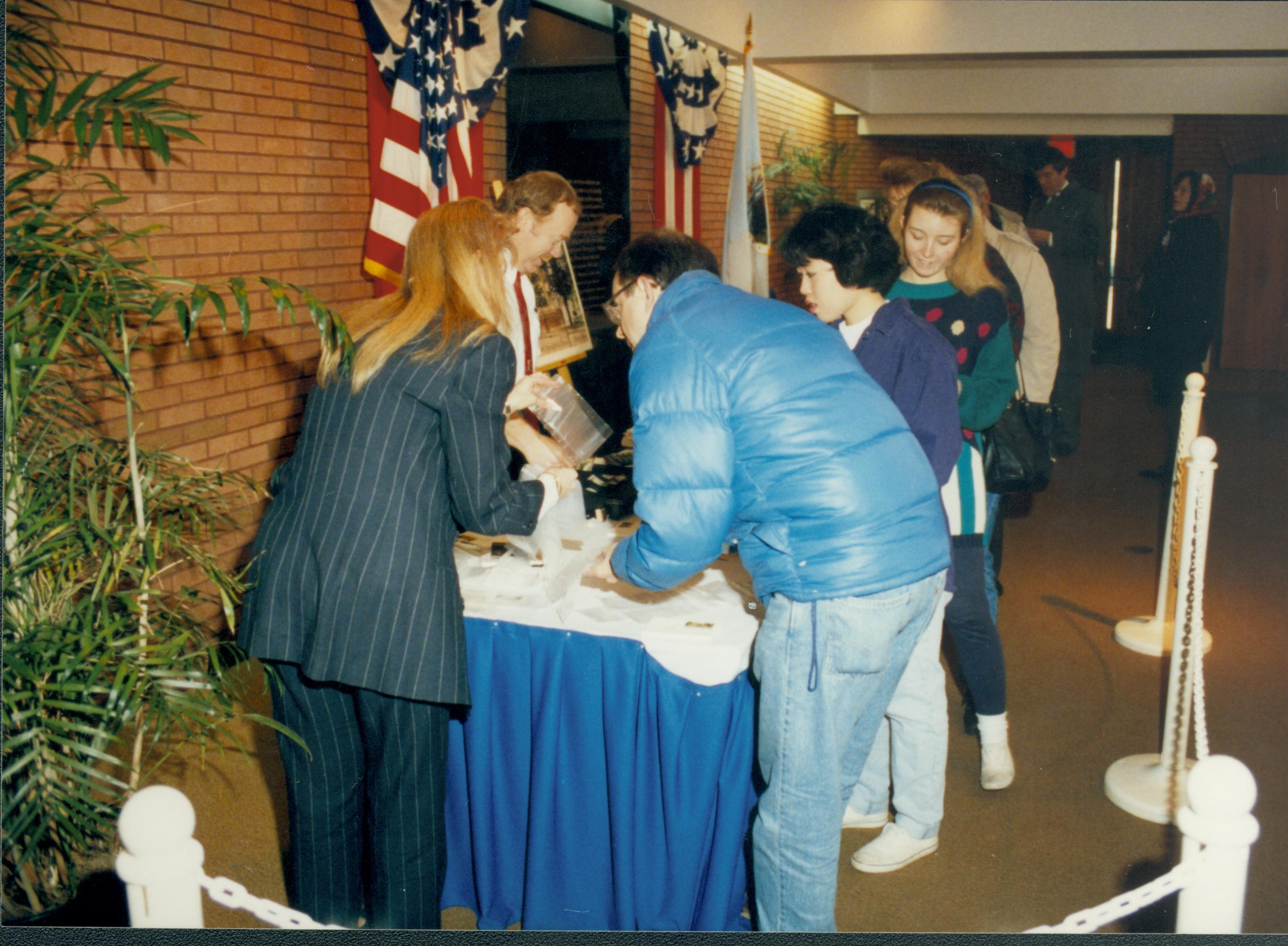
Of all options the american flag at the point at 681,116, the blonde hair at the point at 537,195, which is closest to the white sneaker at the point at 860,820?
the blonde hair at the point at 537,195

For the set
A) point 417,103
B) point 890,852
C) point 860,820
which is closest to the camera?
point 890,852

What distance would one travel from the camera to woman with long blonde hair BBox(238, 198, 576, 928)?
163 cm

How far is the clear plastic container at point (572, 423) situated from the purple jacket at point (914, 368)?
0.54 m

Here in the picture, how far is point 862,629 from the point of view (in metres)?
1.59

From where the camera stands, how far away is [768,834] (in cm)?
171

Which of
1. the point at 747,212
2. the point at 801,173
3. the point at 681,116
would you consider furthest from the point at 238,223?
the point at 801,173

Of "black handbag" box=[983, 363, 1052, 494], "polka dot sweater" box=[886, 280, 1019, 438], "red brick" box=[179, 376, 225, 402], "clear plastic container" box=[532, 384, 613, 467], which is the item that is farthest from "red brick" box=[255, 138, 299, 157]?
"black handbag" box=[983, 363, 1052, 494]

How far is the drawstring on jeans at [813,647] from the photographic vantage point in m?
1.58

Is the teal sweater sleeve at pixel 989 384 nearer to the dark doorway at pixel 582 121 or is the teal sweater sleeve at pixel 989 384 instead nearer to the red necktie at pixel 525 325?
the red necktie at pixel 525 325

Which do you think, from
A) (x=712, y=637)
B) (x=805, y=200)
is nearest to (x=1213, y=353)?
(x=805, y=200)

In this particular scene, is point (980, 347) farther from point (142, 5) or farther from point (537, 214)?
Answer: point (142, 5)

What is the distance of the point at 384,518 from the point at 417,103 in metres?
2.22

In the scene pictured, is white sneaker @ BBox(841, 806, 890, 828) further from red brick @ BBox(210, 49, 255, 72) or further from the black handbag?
red brick @ BBox(210, 49, 255, 72)

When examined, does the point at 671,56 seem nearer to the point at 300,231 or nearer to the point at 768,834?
the point at 300,231
